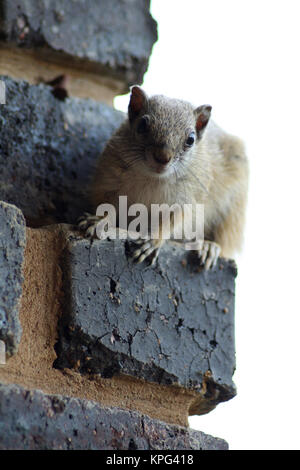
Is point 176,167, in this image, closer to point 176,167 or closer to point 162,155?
point 176,167

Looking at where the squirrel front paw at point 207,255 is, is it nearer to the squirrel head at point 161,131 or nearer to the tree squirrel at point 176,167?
the tree squirrel at point 176,167

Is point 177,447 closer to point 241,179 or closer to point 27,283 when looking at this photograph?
point 27,283

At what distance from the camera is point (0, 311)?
54.7 inches

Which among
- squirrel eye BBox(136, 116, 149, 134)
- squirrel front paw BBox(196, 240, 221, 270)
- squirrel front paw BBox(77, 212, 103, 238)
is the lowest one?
squirrel front paw BBox(196, 240, 221, 270)

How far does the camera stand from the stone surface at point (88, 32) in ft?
6.38

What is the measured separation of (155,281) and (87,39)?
0.77 m

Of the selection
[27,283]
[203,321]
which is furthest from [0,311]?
[203,321]

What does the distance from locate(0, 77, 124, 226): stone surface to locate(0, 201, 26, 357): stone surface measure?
1.15 ft

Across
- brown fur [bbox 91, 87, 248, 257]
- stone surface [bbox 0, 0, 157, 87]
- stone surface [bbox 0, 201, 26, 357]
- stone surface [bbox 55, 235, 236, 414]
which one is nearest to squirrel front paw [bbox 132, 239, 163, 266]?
stone surface [bbox 55, 235, 236, 414]

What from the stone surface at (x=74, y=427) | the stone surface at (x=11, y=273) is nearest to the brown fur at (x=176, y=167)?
the stone surface at (x=11, y=273)

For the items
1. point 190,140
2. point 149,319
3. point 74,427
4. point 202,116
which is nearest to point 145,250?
point 149,319

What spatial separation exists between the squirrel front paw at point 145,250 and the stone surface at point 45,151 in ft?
1.05

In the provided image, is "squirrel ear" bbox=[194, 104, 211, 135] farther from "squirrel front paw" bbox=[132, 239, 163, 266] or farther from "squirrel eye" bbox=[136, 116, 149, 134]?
"squirrel front paw" bbox=[132, 239, 163, 266]

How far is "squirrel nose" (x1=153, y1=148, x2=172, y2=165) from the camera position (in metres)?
2.21
